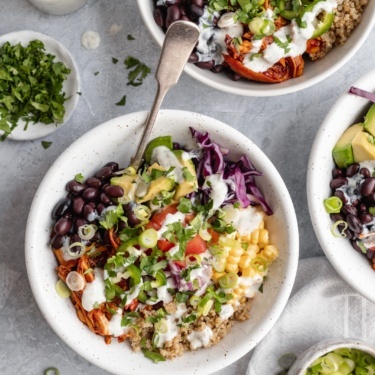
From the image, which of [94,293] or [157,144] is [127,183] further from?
[94,293]

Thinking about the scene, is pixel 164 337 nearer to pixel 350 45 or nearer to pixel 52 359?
pixel 52 359

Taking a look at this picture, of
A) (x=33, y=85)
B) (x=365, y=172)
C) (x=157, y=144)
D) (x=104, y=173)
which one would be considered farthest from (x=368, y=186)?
(x=33, y=85)

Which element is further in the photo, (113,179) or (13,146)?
(13,146)

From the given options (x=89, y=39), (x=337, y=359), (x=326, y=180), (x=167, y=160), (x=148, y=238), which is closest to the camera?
(x=148, y=238)

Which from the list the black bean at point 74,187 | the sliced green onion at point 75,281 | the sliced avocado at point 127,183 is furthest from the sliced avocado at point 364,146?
the sliced green onion at point 75,281

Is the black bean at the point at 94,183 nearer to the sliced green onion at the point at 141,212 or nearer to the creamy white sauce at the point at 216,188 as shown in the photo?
the sliced green onion at the point at 141,212

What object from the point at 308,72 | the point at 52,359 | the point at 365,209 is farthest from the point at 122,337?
the point at 308,72

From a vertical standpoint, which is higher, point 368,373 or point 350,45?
point 350,45
